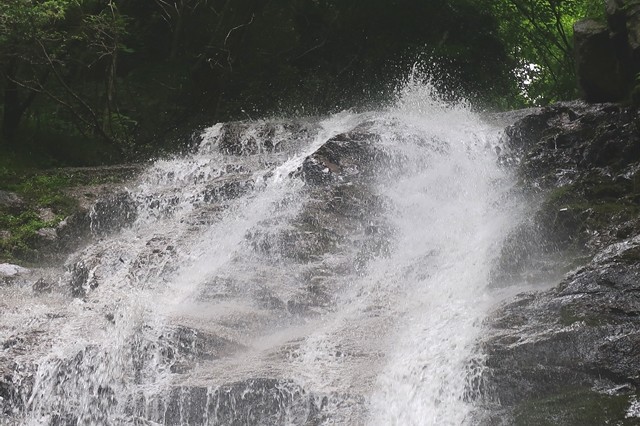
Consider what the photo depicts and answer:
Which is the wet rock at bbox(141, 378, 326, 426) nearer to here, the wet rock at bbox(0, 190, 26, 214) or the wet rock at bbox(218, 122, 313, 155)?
the wet rock at bbox(0, 190, 26, 214)

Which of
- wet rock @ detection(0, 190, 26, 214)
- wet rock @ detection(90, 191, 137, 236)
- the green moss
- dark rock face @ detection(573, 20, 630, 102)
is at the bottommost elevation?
the green moss

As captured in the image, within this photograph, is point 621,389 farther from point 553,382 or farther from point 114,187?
point 114,187

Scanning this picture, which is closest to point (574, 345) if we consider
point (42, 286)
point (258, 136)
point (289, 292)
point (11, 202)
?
point (289, 292)

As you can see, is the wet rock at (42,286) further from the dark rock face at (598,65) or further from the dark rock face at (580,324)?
the dark rock face at (598,65)

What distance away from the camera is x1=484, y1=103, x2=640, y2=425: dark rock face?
5715 millimetres

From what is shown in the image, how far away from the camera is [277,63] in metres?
18.0

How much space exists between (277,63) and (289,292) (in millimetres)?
10558

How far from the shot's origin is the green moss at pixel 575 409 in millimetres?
5438

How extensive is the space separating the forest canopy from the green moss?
34.1 feet

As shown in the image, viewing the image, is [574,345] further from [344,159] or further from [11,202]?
[11,202]

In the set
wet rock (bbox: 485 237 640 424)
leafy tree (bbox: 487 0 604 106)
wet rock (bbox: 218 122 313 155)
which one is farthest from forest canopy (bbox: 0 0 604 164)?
wet rock (bbox: 485 237 640 424)

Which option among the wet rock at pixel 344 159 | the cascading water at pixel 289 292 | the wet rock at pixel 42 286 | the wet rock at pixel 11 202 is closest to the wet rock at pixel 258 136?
the cascading water at pixel 289 292

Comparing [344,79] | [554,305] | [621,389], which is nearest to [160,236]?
[554,305]

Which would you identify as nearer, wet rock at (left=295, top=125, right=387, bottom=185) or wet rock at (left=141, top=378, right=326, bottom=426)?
wet rock at (left=141, top=378, right=326, bottom=426)
